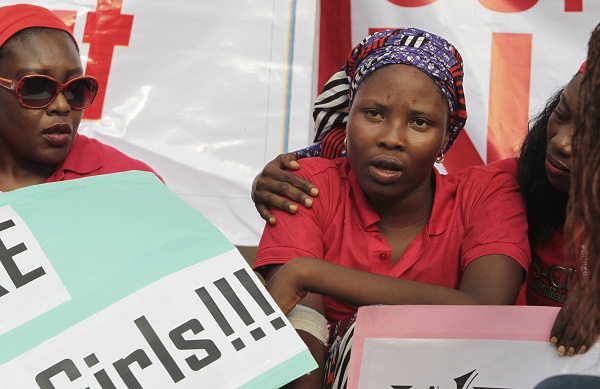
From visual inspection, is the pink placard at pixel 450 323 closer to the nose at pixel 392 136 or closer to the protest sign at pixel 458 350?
the protest sign at pixel 458 350

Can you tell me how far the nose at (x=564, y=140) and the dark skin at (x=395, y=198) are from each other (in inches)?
9.9

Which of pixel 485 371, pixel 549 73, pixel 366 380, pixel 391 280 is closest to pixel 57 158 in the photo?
pixel 391 280

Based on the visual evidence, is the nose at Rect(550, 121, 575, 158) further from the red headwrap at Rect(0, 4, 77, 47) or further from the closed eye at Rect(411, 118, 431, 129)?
the red headwrap at Rect(0, 4, 77, 47)

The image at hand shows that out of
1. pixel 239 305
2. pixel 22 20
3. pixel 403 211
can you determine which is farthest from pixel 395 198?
pixel 22 20

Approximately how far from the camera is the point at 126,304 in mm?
1507

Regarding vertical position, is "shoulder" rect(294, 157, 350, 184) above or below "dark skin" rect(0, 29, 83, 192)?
below

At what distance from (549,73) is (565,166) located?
133cm

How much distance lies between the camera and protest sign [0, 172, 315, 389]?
144cm

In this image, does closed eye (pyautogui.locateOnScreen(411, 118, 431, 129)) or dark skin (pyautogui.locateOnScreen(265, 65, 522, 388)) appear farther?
closed eye (pyautogui.locateOnScreen(411, 118, 431, 129))

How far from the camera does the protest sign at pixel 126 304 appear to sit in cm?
144

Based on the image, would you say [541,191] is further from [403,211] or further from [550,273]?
[403,211]

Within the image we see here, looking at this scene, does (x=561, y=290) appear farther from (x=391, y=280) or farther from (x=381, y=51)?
(x=381, y=51)

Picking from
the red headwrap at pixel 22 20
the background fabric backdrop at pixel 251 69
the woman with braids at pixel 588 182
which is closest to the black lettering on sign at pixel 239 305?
the woman with braids at pixel 588 182

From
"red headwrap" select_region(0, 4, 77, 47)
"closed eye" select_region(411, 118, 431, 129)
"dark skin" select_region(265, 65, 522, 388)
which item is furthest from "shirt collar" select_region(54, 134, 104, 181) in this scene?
"closed eye" select_region(411, 118, 431, 129)
